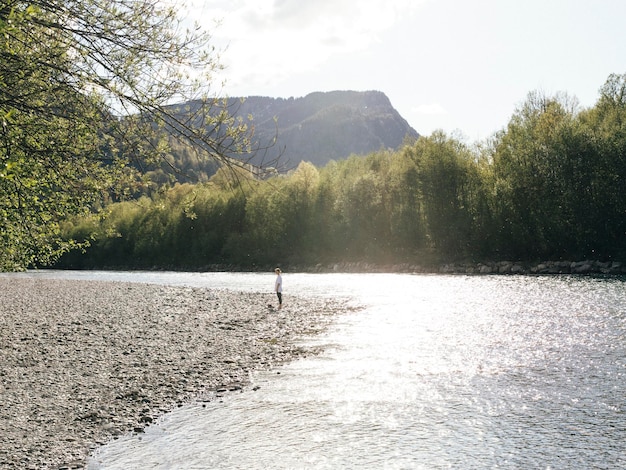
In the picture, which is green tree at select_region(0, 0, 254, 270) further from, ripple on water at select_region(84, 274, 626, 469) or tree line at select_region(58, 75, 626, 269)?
tree line at select_region(58, 75, 626, 269)

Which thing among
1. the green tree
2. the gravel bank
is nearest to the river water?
the gravel bank

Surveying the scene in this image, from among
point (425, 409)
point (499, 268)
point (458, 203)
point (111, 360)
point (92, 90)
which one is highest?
point (458, 203)

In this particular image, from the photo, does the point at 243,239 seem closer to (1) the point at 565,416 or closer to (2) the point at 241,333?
(2) the point at 241,333

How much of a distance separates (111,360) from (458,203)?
70.9 meters

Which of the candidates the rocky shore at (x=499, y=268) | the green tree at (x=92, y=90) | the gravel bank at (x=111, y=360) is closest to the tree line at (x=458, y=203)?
the rocky shore at (x=499, y=268)

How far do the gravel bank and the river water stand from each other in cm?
115

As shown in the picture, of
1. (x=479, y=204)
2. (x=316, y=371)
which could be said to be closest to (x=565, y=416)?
(x=316, y=371)

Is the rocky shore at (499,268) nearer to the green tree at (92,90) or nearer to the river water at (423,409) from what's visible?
the river water at (423,409)

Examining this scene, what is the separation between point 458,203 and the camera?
8388 centimetres

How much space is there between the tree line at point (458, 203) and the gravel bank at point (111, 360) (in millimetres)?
13888

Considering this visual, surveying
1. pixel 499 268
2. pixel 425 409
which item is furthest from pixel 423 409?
pixel 499 268

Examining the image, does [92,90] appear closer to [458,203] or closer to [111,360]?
[111,360]

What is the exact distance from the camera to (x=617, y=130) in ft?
214

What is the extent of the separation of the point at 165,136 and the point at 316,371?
13.2 meters
